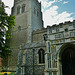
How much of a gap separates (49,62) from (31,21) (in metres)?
17.3

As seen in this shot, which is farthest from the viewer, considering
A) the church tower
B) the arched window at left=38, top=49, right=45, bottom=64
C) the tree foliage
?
the church tower

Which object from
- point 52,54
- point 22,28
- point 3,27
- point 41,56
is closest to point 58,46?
point 52,54

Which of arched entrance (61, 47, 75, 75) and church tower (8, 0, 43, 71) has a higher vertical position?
church tower (8, 0, 43, 71)

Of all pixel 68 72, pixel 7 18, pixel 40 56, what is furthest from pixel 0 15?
pixel 68 72

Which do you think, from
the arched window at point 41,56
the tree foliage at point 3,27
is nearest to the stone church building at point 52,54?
the arched window at point 41,56

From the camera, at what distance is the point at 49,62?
1141cm

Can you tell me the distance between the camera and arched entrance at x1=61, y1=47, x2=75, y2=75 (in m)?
12.1

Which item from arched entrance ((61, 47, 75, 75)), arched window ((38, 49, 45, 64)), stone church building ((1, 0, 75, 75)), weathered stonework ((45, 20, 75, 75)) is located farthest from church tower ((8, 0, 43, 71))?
arched entrance ((61, 47, 75, 75))

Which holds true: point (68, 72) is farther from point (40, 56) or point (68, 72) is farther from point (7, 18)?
point (7, 18)

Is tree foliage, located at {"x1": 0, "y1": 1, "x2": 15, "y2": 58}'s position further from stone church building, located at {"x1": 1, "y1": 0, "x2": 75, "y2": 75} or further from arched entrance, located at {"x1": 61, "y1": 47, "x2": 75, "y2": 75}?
arched entrance, located at {"x1": 61, "y1": 47, "x2": 75, "y2": 75}

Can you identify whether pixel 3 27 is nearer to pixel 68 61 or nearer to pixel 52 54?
pixel 52 54

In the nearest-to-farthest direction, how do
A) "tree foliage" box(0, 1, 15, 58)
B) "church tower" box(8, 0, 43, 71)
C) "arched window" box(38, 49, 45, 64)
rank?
"tree foliage" box(0, 1, 15, 58), "arched window" box(38, 49, 45, 64), "church tower" box(8, 0, 43, 71)

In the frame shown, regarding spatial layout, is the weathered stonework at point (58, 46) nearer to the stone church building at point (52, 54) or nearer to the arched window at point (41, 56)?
the stone church building at point (52, 54)

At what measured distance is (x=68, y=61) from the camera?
12305 mm
